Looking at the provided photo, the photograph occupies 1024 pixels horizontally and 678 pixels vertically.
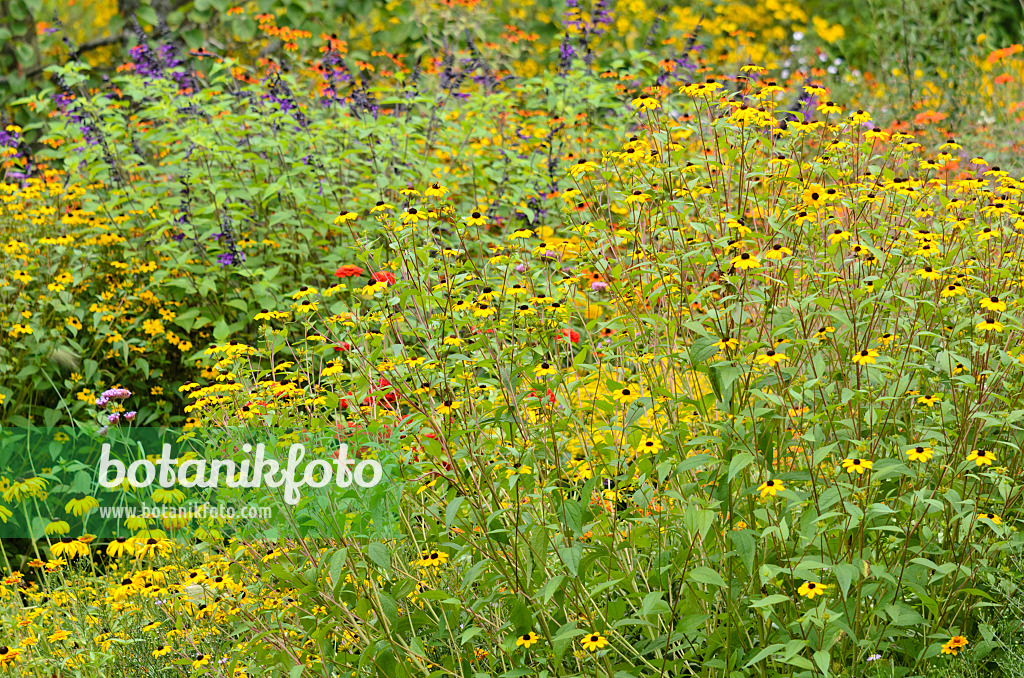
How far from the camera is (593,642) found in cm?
205

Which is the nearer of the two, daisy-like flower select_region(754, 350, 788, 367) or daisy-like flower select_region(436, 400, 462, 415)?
daisy-like flower select_region(754, 350, 788, 367)

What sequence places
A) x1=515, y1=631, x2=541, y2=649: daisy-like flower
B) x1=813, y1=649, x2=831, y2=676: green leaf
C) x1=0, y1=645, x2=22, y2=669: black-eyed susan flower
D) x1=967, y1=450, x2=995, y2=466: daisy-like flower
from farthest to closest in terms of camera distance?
x1=0, y1=645, x2=22, y2=669: black-eyed susan flower, x1=515, y1=631, x2=541, y2=649: daisy-like flower, x1=967, y1=450, x2=995, y2=466: daisy-like flower, x1=813, y1=649, x2=831, y2=676: green leaf

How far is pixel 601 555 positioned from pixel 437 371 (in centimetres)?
56

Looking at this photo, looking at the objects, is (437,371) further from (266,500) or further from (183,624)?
(183,624)

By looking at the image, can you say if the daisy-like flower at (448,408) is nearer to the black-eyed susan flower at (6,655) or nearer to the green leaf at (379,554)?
the green leaf at (379,554)

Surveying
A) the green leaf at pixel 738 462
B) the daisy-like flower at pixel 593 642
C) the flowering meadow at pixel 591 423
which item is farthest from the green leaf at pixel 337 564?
the green leaf at pixel 738 462

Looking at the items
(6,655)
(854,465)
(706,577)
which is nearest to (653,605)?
(706,577)

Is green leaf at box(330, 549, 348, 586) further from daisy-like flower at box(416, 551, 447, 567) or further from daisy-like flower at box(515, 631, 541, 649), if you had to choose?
daisy-like flower at box(515, 631, 541, 649)

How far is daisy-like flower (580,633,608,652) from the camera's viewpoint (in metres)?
2.02

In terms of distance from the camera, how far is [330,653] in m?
2.33

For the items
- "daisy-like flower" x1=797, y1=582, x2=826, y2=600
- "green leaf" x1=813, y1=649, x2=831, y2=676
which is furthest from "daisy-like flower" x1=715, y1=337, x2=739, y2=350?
"green leaf" x1=813, y1=649, x2=831, y2=676

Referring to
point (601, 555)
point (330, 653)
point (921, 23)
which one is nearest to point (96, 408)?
point (330, 653)

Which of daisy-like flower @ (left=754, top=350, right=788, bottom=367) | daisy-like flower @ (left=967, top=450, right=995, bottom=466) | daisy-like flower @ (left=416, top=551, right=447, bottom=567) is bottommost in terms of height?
daisy-like flower @ (left=416, top=551, right=447, bottom=567)

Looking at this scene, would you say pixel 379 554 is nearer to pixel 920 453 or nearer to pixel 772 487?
pixel 772 487
